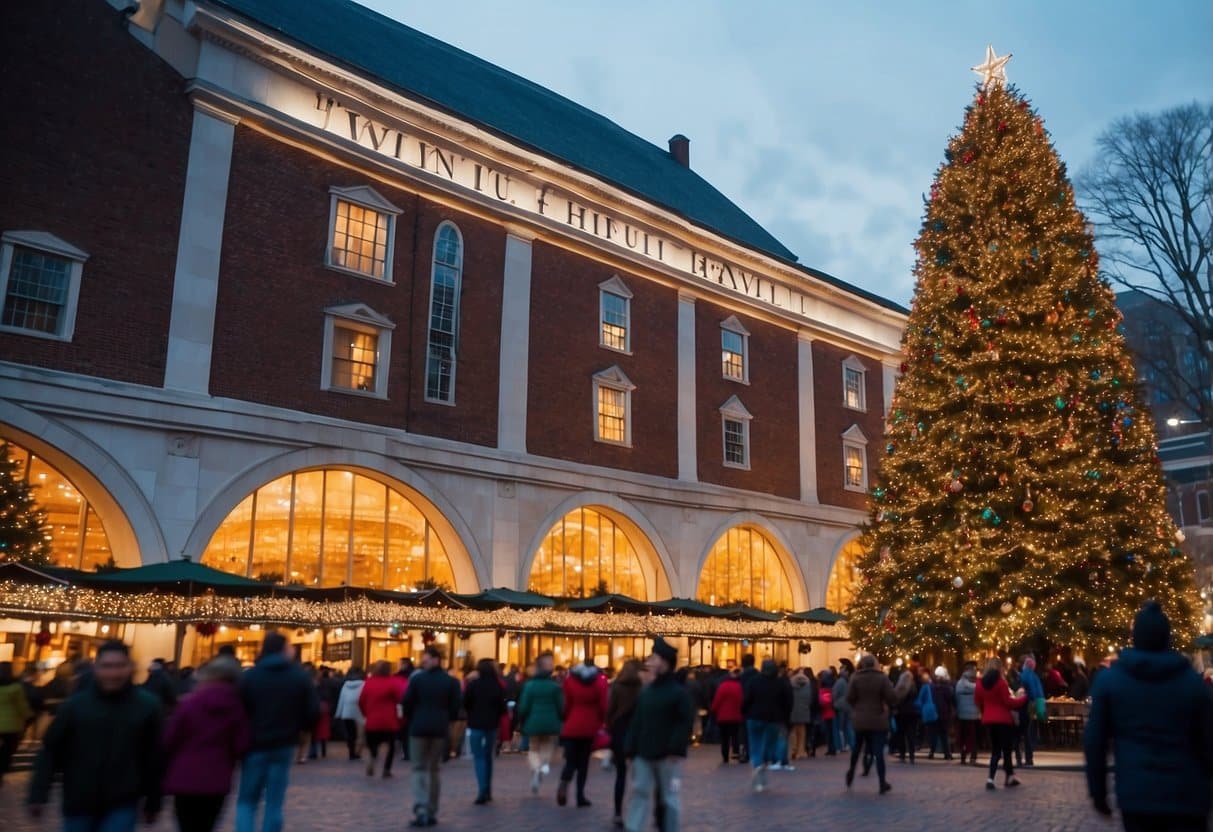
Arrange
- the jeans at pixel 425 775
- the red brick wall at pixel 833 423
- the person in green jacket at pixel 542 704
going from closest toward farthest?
the jeans at pixel 425 775, the person in green jacket at pixel 542 704, the red brick wall at pixel 833 423

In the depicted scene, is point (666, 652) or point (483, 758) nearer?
point (666, 652)

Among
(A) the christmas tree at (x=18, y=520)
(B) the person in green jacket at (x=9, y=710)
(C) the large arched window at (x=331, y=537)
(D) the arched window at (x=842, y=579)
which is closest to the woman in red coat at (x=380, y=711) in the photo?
(B) the person in green jacket at (x=9, y=710)

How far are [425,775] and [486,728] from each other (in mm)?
2099

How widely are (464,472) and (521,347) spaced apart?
151 inches

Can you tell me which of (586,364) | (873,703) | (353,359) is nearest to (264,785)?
(873,703)

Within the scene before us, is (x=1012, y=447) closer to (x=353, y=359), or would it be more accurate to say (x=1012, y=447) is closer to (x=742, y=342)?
(x=353, y=359)

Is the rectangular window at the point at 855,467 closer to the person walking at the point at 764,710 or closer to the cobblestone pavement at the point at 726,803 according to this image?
the cobblestone pavement at the point at 726,803

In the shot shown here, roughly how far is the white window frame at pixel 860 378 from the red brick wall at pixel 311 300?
51.8 feet

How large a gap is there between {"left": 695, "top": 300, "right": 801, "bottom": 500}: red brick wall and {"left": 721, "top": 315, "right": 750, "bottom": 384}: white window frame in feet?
0.52

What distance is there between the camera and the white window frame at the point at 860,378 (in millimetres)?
40156

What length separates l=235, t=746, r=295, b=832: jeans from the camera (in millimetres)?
8180

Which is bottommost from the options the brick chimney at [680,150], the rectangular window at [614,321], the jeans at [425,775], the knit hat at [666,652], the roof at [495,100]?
the jeans at [425,775]

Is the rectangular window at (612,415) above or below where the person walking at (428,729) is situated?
above

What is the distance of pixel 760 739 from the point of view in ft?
49.3
